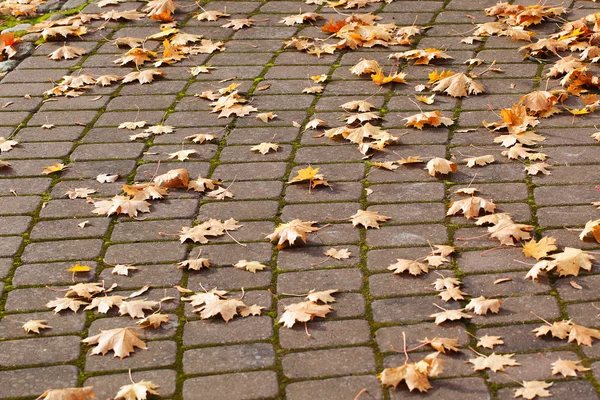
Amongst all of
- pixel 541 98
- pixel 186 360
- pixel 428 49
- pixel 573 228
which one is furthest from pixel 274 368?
pixel 428 49

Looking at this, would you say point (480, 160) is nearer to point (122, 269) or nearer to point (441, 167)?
point (441, 167)

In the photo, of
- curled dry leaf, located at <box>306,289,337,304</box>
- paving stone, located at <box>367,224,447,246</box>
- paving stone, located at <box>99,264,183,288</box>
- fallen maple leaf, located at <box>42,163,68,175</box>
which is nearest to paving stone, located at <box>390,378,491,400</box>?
curled dry leaf, located at <box>306,289,337,304</box>

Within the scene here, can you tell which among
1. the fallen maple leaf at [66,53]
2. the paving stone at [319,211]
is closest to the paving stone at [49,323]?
the paving stone at [319,211]

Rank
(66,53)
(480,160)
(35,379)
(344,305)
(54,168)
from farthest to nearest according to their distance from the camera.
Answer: (66,53), (54,168), (480,160), (344,305), (35,379)

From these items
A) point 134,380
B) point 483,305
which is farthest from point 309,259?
point 134,380

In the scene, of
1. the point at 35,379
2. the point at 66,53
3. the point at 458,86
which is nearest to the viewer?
the point at 35,379

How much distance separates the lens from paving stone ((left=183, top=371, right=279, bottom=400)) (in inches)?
128

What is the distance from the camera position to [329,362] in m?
3.41

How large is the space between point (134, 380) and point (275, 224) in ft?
4.20

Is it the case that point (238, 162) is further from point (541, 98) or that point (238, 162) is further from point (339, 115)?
point (541, 98)

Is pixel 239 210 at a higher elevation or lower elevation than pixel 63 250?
lower

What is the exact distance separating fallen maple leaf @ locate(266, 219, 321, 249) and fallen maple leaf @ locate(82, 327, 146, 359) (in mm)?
904

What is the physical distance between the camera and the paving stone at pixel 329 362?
132 inches

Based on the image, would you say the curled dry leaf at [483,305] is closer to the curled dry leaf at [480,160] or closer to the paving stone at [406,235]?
the paving stone at [406,235]
